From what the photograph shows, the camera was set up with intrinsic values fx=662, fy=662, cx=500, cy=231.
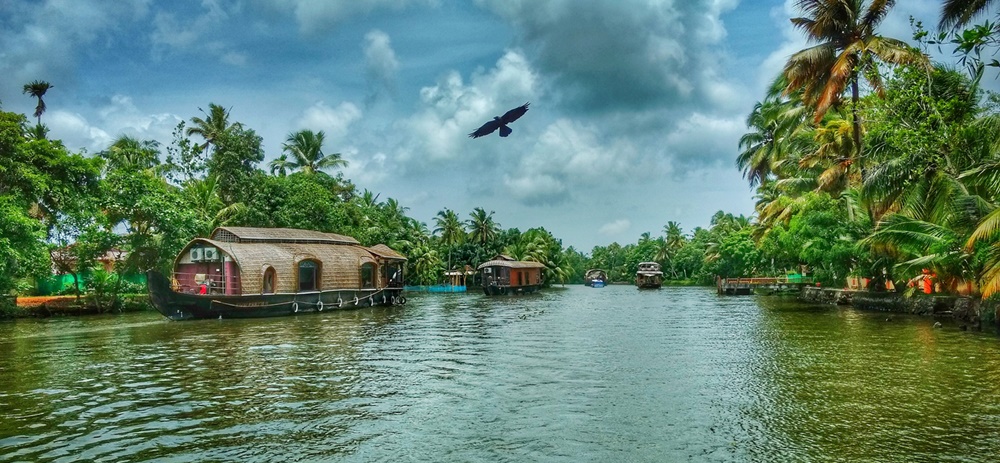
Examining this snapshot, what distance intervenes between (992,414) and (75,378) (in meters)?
13.1

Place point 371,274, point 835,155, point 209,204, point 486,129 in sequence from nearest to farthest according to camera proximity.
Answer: point 486,129 < point 835,155 < point 209,204 < point 371,274

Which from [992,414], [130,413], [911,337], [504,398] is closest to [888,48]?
[911,337]

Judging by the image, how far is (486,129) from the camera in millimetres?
8883

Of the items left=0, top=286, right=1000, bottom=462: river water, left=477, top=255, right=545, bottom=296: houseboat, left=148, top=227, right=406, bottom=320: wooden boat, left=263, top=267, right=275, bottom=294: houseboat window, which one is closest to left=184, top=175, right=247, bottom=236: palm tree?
left=148, top=227, right=406, bottom=320: wooden boat

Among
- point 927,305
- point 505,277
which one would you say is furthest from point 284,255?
point 505,277

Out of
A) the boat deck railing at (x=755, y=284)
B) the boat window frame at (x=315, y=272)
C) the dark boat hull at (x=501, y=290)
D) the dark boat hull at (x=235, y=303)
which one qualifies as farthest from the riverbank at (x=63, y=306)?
the boat deck railing at (x=755, y=284)

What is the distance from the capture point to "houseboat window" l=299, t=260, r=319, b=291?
2902cm

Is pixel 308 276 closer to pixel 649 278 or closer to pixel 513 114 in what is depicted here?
pixel 513 114

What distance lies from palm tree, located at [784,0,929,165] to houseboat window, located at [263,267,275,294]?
21599 millimetres

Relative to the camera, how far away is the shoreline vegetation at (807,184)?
17.1m

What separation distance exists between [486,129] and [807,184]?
1124 inches

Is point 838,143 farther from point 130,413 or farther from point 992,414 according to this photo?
point 130,413

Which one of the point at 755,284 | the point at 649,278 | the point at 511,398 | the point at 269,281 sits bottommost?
the point at 511,398

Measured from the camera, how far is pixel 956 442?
6.39 m
